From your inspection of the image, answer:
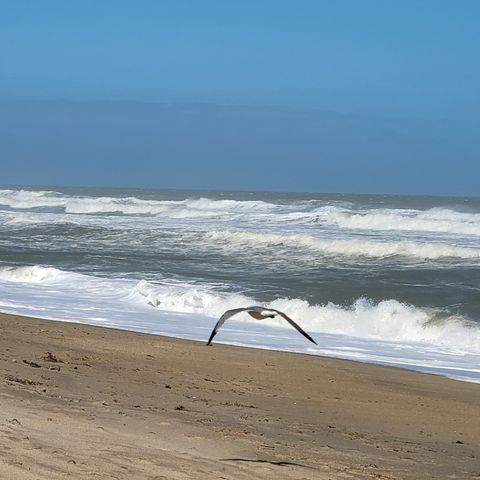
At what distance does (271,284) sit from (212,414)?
13.3 meters

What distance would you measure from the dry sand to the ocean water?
6.52 feet

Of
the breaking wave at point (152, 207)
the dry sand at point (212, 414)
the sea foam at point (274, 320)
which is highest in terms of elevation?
the breaking wave at point (152, 207)

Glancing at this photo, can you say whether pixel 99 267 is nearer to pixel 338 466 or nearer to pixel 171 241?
pixel 171 241

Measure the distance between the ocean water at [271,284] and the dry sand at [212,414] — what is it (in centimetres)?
199

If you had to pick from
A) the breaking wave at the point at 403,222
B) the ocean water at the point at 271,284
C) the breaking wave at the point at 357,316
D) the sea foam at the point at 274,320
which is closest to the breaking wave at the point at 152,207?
the breaking wave at the point at 403,222

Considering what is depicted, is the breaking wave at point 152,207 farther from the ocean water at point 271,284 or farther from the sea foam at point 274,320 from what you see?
the sea foam at point 274,320

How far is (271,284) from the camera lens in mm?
20812

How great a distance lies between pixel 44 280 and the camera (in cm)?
2134

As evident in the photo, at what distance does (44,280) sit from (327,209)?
31.6 m

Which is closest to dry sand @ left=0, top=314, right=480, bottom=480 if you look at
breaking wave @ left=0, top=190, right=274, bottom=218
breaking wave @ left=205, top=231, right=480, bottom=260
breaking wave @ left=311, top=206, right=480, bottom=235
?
breaking wave @ left=205, top=231, right=480, bottom=260

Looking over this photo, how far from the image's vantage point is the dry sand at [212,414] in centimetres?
549

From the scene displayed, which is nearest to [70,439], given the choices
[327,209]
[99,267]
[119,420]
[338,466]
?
[119,420]

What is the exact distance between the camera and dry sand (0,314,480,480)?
5488mm

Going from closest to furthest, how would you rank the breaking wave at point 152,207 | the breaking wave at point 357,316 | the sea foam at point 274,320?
the sea foam at point 274,320
the breaking wave at point 357,316
the breaking wave at point 152,207
